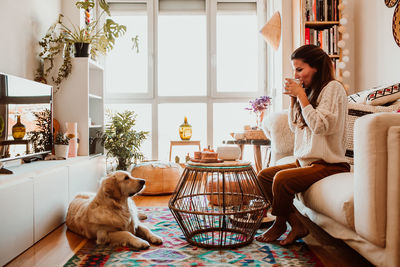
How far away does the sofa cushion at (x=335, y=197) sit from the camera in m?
1.39

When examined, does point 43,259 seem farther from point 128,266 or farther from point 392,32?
point 392,32

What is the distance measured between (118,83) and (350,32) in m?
2.82

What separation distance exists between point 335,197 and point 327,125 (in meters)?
0.40

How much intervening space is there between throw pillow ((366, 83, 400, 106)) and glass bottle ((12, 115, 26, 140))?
228 centimetres

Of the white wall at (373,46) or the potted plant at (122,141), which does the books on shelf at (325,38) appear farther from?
the potted plant at (122,141)

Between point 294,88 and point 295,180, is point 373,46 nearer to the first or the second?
point 294,88

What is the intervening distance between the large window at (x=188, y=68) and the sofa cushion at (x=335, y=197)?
2833 millimetres

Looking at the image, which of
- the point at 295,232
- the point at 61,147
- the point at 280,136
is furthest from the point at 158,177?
the point at 295,232

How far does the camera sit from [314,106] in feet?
6.20

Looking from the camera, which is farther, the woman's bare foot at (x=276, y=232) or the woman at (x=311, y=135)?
the woman's bare foot at (x=276, y=232)

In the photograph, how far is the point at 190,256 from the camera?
5.65 ft

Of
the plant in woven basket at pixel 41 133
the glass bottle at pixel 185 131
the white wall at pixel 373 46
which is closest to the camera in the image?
the plant in woven basket at pixel 41 133

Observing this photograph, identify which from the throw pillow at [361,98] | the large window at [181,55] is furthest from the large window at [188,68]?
the throw pillow at [361,98]

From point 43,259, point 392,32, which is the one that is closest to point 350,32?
point 392,32
